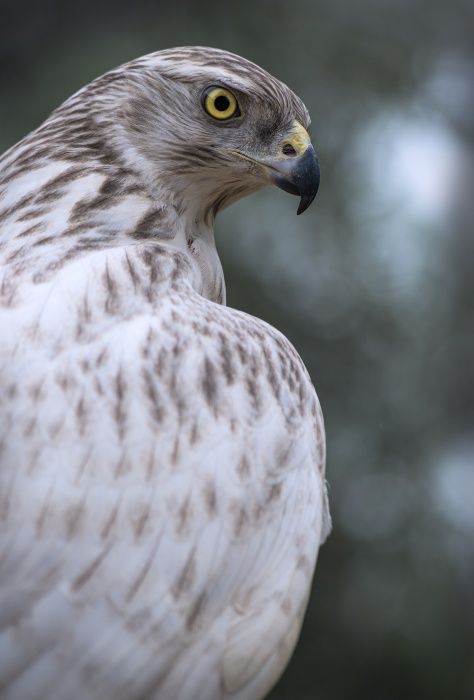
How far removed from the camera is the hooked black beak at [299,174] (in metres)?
2.54

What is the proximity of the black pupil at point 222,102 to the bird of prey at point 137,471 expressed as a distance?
375mm

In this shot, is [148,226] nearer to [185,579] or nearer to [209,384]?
[209,384]

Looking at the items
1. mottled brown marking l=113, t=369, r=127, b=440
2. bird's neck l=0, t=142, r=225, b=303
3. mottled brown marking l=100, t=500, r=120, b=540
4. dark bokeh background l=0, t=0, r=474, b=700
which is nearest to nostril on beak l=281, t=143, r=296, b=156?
bird's neck l=0, t=142, r=225, b=303

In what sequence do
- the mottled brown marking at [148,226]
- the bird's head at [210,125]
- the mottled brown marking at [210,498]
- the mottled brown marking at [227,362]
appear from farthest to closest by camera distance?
the bird's head at [210,125] → the mottled brown marking at [148,226] → the mottled brown marking at [227,362] → the mottled brown marking at [210,498]

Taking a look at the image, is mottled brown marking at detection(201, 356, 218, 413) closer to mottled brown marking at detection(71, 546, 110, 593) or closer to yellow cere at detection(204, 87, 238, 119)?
mottled brown marking at detection(71, 546, 110, 593)

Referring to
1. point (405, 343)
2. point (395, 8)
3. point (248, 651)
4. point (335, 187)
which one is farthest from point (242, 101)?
point (395, 8)

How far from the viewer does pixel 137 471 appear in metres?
1.88

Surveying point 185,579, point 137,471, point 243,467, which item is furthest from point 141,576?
point 243,467

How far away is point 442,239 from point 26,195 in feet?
18.5

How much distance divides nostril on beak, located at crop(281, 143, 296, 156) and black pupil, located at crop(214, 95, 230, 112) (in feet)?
0.57

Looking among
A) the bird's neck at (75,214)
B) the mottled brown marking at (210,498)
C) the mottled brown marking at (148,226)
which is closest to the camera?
the mottled brown marking at (210,498)

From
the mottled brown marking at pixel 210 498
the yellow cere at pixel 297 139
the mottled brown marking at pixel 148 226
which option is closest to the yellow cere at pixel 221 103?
the yellow cere at pixel 297 139

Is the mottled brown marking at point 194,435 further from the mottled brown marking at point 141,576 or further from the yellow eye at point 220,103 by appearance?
the yellow eye at point 220,103

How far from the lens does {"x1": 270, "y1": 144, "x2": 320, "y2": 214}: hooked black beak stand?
8.32ft
